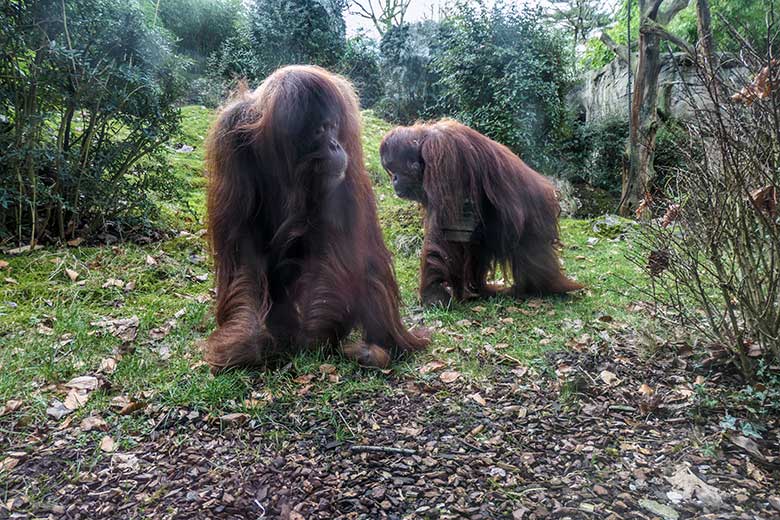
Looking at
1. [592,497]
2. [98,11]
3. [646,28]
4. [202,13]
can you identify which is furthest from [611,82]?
[592,497]

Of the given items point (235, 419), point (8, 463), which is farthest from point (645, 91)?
point (8, 463)

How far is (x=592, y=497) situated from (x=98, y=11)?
13.1ft

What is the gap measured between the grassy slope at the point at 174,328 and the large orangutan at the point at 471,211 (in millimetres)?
241

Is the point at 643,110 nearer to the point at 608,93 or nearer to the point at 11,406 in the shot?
the point at 608,93

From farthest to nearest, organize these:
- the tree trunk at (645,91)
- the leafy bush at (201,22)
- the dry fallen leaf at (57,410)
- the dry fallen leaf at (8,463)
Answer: the tree trunk at (645,91) → the leafy bush at (201,22) → the dry fallen leaf at (57,410) → the dry fallen leaf at (8,463)

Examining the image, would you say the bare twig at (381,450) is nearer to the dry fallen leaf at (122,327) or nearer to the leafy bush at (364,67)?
the dry fallen leaf at (122,327)

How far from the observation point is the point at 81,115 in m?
3.91

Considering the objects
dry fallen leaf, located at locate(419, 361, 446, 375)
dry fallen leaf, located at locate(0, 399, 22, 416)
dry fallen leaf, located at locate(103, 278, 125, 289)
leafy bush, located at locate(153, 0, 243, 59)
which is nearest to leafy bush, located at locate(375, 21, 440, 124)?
leafy bush, located at locate(153, 0, 243, 59)

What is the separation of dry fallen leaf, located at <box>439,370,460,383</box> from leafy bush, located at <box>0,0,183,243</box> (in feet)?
9.31

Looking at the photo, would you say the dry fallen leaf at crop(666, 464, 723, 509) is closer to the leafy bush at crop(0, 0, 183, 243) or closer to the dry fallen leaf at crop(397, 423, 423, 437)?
the dry fallen leaf at crop(397, 423, 423, 437)

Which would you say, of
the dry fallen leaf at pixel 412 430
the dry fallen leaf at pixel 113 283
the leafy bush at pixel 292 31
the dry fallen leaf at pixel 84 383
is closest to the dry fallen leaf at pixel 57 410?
the dry fallen leaf at pixel 84 383

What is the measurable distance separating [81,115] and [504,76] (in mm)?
4421

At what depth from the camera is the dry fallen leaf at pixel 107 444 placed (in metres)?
1.75

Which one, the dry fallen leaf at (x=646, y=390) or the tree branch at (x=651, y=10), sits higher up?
the tree branch at (x=651, y=10)
